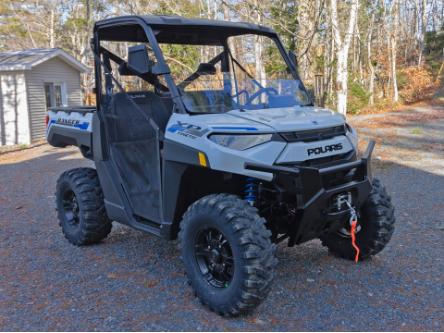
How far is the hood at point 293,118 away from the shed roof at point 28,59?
1506 cm

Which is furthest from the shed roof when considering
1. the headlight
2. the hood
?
the headlight

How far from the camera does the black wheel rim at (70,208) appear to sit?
565 centimetres

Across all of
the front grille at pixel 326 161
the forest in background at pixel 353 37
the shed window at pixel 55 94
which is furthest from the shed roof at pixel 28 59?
the front grille at pixel 326 161

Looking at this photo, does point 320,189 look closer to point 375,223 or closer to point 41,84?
point 375,223

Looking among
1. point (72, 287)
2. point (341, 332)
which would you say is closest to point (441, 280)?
point (341, 332)

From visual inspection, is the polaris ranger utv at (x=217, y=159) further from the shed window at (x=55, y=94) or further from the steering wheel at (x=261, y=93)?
the shed window at (x=55, y=94)

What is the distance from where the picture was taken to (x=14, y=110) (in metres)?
17.7

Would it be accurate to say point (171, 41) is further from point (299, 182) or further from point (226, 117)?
point (299, 182)

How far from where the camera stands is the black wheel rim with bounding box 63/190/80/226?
223 inches

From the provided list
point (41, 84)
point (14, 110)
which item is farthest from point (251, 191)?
point (41, 84)

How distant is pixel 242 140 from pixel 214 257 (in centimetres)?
98

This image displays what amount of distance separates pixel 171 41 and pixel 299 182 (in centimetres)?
222

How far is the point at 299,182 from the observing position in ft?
11.4

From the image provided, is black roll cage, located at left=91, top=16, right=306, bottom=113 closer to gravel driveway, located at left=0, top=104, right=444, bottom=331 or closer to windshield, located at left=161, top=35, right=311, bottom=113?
windshield, located at left=161, top=35, right=311, bottom=113
